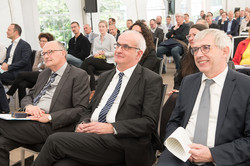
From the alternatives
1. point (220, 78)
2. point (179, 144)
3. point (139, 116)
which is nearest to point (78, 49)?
point (139, 116)

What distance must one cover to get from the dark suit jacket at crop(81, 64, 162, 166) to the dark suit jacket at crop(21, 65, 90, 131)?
24.1 inches

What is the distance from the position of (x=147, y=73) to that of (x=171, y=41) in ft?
17.2

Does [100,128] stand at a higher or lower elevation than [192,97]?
lower

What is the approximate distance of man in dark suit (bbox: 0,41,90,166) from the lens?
2.42m

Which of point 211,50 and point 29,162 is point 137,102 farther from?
point 29,162

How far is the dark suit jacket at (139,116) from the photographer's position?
1973 millimetres

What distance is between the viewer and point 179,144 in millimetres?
1628

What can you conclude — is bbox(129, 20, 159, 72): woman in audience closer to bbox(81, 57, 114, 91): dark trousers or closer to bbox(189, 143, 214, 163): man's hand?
bbox(81, 57, 114, 91): dark trousers

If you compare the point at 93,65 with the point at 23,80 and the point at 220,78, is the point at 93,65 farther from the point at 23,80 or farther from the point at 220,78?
the point at 220,78

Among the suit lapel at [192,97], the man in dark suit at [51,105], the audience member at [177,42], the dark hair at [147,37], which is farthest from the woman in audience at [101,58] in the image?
the suit lapel at [192,97]

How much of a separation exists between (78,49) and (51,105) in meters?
3.91

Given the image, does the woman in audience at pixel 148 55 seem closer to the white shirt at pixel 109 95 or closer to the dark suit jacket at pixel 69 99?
the dark suit jacket at pixel 69 99

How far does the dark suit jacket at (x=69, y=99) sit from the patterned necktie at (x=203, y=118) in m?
1.21

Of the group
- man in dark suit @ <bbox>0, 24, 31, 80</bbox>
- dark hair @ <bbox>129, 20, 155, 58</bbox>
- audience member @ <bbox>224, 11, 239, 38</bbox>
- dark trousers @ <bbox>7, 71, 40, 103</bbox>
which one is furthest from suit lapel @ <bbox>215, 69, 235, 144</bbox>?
audience member @ <bbox>224, 11, 239, 38</bbox>
